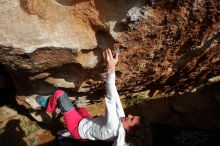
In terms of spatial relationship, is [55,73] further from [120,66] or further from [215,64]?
[215,64]

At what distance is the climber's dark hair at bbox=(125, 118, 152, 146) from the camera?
4.03 metres

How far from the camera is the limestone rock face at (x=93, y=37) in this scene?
3.91 metres

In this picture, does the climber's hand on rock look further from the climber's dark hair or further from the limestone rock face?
the climber's dark hair

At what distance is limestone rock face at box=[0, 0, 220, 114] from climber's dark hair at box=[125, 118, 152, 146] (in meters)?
0.96

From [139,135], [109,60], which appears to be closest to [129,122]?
[139,135]

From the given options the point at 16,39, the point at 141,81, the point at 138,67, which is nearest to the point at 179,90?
the point at 141,81

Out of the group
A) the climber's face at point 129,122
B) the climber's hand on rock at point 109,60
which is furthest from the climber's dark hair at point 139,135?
the climber's hand on rock at point 109,60

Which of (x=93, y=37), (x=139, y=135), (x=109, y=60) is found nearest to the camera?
(x=139, y=135)

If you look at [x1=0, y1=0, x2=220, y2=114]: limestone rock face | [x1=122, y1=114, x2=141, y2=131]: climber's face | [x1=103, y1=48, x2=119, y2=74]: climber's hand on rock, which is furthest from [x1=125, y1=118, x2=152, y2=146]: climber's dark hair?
[x1=0, y1=0, x2=220, y2=114]: limestone rock face

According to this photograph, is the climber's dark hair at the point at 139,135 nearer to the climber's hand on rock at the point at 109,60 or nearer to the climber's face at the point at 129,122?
the climber's face at the point at 129,122

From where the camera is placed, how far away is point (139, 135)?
4.07 m

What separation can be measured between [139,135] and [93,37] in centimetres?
122

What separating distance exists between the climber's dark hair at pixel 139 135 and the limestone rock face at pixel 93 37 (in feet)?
3.15

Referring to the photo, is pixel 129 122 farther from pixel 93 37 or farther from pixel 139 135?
pixel 93 37
